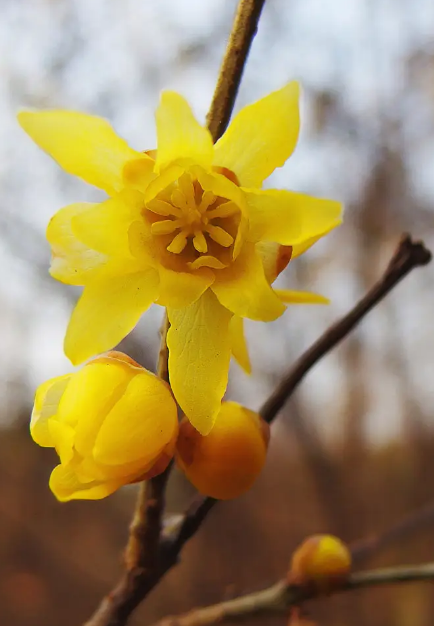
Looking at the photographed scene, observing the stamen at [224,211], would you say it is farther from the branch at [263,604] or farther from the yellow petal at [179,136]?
the branch at [263,604]

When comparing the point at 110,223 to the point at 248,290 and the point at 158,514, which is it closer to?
the point at 248,290

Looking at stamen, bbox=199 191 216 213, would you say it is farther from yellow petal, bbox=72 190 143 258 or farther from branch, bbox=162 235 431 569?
branch, bbox=162 235 431 569

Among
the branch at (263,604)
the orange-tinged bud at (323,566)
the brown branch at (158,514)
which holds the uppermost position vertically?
the brown branch at (158,514)

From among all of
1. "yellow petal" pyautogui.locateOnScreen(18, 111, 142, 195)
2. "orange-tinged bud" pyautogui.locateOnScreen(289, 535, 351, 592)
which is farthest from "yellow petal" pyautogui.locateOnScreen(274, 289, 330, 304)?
Result: "orange-tinged bud" pyautogui.locateOnScreen(289, 535, 351, 592)

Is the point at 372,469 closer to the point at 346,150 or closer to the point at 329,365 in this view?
the point at 329,365

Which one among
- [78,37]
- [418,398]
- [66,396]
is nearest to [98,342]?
[66,396]

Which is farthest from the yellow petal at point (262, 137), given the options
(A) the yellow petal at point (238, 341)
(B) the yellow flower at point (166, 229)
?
(A) the yellow petal at point (238, 341)
